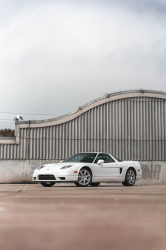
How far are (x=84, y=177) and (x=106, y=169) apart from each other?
4.01 ft

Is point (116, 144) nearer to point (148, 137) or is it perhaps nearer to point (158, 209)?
point (148, 137)

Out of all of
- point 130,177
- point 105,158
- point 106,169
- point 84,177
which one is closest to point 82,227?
point 84,177

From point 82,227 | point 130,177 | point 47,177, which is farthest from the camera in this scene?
point 130,177

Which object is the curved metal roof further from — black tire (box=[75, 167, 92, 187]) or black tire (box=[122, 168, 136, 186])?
black tire (box=[75, 167, 92, 187])

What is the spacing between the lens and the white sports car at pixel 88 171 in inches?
486

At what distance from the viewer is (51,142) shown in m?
21.7

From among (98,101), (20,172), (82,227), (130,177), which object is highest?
(98,101)

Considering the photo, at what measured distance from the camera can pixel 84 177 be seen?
1268 centimetres

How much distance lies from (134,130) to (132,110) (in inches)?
49.0

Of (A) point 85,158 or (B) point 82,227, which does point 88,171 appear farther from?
(B) point 82,227

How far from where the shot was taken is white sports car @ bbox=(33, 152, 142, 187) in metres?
12.3

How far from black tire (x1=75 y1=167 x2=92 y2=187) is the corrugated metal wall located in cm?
901

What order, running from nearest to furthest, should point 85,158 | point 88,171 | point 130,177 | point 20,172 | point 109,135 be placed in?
point 88,171, point 85,158, point 130,177, point 20,172, point 109,135

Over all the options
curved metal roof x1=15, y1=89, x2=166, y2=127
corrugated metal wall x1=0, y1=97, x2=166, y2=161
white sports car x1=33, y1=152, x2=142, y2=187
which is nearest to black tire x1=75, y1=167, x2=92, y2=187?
white sports car x1=33, y1=152, x2=142, y2=187
